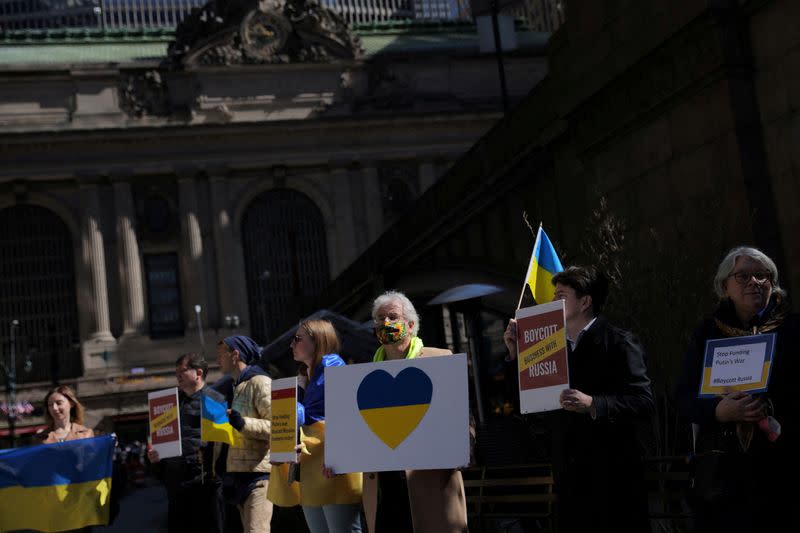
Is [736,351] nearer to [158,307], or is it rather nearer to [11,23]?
[158,307]

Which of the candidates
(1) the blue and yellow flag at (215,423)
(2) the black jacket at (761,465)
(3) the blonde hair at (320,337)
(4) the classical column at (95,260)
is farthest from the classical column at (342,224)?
(2) the black jacket at (761,465)

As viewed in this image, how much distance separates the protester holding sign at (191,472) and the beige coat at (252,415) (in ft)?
1.82

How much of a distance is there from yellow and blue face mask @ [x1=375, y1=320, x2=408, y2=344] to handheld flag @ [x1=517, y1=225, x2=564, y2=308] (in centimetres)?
83

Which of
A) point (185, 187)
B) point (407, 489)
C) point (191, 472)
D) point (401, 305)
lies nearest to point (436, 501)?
point (407, 489)

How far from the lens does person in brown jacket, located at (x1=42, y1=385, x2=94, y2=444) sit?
9977mm

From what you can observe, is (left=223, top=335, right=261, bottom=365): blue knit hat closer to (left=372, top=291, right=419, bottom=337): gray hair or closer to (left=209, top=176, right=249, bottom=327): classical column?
(left=372, top=291, right=419, bottom=337): gray hair

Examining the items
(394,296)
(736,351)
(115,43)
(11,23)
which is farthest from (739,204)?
(11,23)

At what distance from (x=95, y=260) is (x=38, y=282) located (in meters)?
2.92

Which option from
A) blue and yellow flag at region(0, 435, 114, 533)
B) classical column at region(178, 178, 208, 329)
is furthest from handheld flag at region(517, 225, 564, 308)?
classical column at region(178, 178, 208, 329)

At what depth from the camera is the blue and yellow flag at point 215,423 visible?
949 cm

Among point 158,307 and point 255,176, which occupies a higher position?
point 255,176

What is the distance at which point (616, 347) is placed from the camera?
633 centimetres

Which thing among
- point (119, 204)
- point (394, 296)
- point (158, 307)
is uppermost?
point (119, 204)

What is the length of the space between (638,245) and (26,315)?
48713 millimetres
